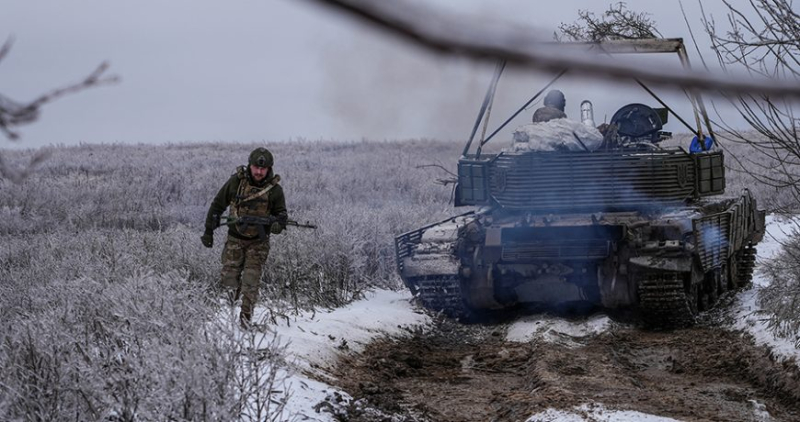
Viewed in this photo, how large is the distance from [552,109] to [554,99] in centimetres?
23

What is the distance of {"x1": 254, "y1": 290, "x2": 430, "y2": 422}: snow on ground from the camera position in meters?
7.30

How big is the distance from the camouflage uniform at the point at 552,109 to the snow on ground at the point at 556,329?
7.41ft

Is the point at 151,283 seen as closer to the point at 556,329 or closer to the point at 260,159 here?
the point at 260,159

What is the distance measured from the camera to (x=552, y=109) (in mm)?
12711

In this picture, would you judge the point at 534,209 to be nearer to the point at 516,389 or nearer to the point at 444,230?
the point at 444,230

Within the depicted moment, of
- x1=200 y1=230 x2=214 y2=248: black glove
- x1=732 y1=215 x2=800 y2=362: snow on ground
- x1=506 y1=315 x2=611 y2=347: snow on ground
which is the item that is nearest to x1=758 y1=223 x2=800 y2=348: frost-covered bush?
x1=732 y1=215 x2=800 y2=362: snow on ground

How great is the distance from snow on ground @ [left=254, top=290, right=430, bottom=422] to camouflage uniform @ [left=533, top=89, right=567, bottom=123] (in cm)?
260

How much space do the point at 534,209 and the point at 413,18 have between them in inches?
445

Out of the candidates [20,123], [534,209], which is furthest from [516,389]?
[20,123]

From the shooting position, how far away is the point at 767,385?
8828 mm

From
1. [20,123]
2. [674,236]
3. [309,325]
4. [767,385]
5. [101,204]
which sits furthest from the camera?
[101,204]

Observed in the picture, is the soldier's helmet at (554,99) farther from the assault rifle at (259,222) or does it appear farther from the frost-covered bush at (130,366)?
the frost-covered bush at (130,366)

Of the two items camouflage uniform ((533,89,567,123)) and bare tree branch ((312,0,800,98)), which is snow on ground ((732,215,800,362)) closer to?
camouflage uniform ((533,89,567,123))

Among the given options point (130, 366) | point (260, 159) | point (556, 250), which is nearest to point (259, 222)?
point (260, 159)
